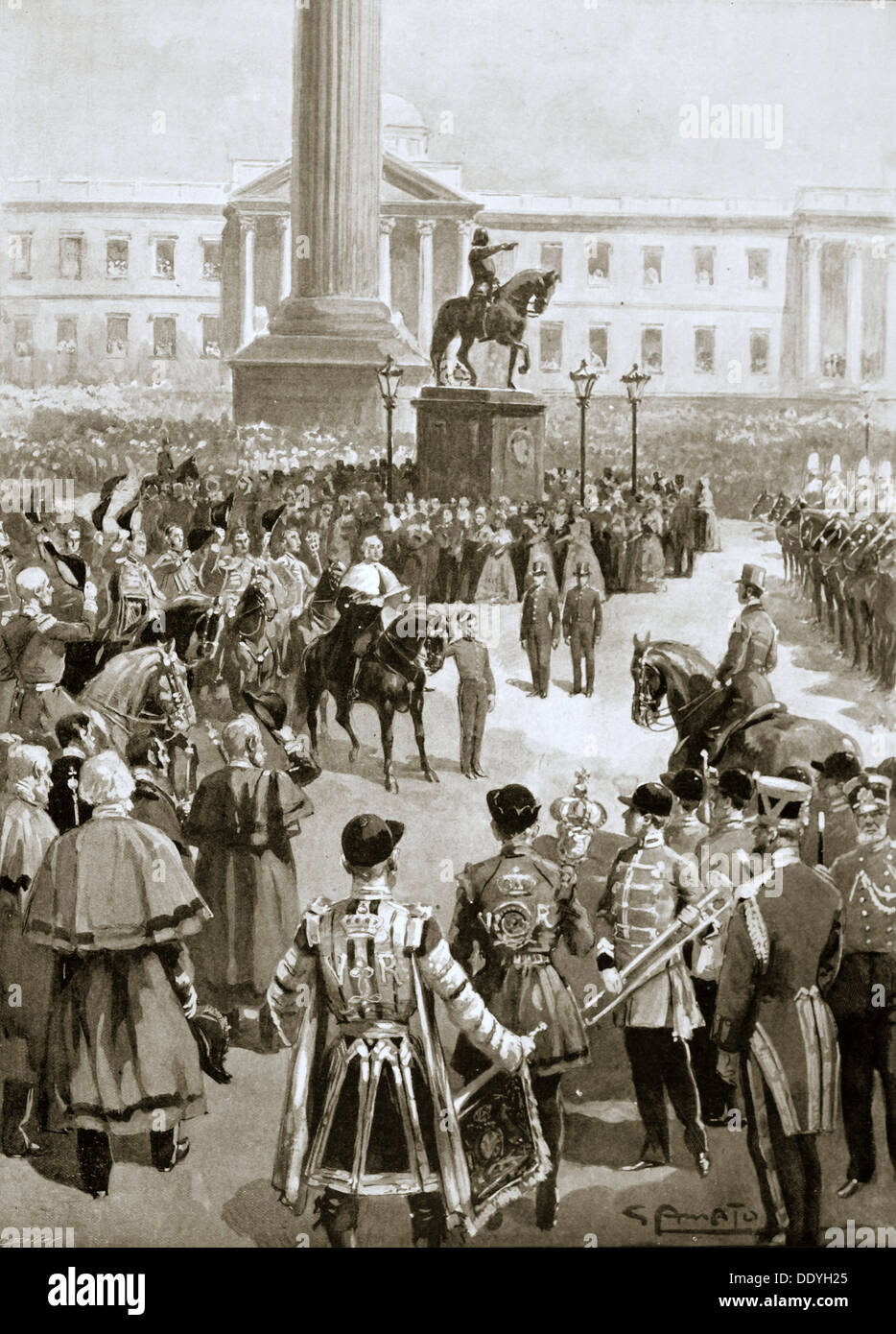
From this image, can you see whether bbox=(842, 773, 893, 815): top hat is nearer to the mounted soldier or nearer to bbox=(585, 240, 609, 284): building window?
the mounted soldier

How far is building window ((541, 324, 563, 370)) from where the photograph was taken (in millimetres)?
8930

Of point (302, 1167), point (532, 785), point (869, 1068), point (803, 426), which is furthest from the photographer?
point (803, 426)

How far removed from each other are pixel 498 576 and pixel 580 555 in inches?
18.2

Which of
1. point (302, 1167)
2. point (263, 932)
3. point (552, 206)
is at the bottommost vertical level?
point (302, 1167)

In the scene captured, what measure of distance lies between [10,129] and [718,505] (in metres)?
4.19

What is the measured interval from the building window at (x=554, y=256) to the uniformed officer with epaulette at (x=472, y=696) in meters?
2.05

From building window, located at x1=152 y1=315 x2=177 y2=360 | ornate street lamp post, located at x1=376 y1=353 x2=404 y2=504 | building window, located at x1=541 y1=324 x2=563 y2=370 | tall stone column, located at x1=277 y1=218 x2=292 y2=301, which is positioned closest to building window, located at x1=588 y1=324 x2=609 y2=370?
building window, located at x1=541 y1=324 x2=563 y2=370

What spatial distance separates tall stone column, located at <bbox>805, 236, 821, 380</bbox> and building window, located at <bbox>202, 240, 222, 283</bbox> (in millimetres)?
3087

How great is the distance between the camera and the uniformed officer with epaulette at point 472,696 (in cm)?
850

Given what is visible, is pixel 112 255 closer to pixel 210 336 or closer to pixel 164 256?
pixel 164 256

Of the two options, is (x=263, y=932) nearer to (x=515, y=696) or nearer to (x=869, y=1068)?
(x=515, y=696)

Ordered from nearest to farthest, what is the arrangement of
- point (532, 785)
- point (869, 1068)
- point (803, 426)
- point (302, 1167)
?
1. point (302, 1167)
2. point (869, 1068)
3. point (532, 785)
4. point (803, 426)

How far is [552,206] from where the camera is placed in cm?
908
